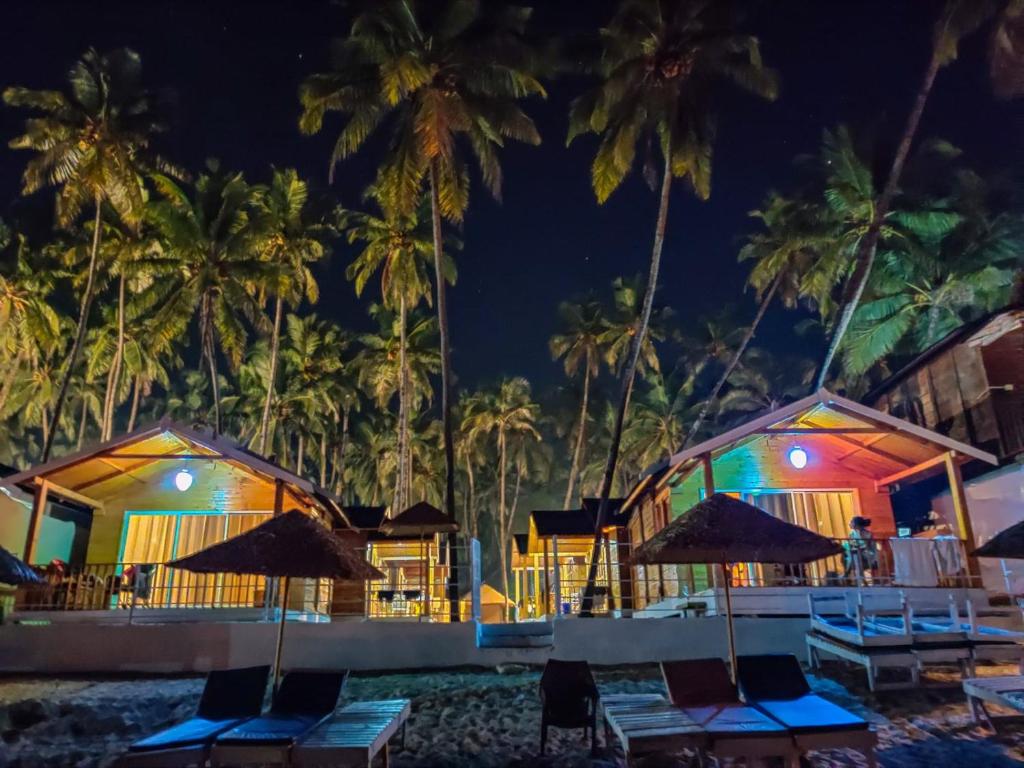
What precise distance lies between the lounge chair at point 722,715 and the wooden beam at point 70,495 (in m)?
14.4

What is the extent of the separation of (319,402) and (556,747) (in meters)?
32.4

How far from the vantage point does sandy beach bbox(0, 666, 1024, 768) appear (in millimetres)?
7379

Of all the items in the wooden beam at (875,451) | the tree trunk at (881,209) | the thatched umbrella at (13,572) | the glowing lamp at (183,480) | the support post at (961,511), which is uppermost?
the tree trunk at (881,209)

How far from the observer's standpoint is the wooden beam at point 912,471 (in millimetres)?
15633

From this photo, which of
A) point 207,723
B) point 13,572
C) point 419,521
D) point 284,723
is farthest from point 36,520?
point 284,723

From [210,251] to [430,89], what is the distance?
10918mm

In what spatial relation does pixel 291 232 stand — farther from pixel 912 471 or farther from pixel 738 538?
pixel 738 538

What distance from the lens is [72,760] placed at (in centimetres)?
768

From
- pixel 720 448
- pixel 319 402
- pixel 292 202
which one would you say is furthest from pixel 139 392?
pixel 720 448

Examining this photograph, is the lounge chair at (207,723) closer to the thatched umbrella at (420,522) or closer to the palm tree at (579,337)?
the thatched umbrella at (420,522)

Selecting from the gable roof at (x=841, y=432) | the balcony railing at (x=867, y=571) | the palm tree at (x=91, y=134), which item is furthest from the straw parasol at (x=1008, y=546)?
the palm tree at (x=91, y=134)

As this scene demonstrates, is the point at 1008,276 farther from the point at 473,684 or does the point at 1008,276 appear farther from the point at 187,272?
the point at 187,272

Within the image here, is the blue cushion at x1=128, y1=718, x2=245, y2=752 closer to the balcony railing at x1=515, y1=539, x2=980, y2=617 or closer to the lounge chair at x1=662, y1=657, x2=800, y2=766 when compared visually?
the lounge chair at x1=662, y1=657, x2=800, y2=766

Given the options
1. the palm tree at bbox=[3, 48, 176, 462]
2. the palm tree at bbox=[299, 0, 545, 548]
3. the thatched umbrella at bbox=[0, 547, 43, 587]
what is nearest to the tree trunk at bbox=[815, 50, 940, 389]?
the palm tree at bbox=[299, 0, 545, 548]
